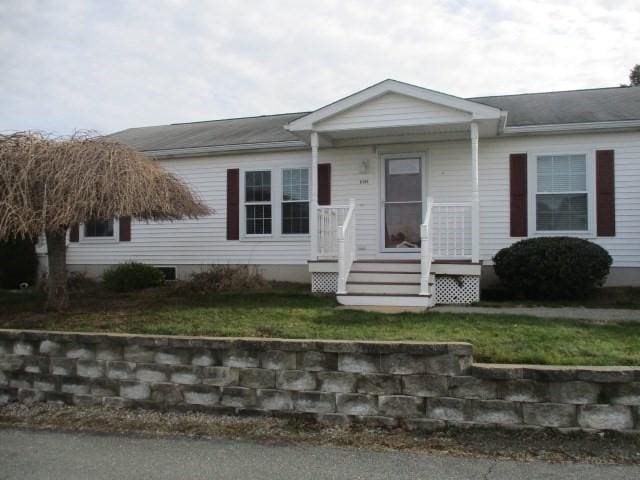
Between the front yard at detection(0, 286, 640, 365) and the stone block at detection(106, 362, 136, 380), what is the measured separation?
0.71m

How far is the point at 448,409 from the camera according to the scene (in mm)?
4633

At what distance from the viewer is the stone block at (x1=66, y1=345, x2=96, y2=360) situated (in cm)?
Result: 571

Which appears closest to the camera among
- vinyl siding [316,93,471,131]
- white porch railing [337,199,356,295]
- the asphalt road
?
the asphalt road

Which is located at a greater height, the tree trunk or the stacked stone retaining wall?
the tree trunk

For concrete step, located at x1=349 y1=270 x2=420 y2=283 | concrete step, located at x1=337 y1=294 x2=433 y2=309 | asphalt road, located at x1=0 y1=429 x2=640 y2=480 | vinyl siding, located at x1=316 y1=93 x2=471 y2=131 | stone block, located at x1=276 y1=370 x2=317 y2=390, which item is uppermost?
vinyl siding, located at x1=316 y1=93 x2=471 y2=131

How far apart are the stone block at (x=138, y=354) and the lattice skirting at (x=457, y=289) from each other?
4.92 meters

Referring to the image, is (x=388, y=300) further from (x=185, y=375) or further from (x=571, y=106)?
(x=571, y=106)

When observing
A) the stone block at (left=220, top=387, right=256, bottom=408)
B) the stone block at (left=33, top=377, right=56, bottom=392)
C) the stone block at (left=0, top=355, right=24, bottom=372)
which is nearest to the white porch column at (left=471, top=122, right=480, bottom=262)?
the stone block at (left=220, top=387, right=256, bottom=408)

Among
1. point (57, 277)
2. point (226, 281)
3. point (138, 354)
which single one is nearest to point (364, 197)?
point (226, 281)

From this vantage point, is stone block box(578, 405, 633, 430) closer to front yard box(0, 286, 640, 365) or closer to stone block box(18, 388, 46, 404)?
front yard box(0, 286, 640, 365)

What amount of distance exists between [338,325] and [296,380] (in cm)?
150

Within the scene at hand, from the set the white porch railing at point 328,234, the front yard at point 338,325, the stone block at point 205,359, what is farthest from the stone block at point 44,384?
the white porch railing at point 328,234

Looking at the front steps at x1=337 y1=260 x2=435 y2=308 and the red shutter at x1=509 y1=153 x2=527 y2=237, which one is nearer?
the front steps at x1=337 y1=260 x2=435 y2=308

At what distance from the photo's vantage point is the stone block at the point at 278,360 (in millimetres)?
5076
